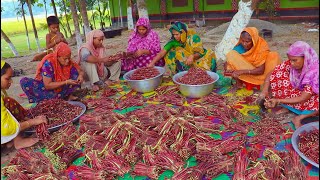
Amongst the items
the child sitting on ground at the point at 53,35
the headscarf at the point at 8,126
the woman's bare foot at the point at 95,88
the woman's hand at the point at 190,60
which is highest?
the child sitting on ground at the point at 53,35

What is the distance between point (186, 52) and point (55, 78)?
2409 millimetres

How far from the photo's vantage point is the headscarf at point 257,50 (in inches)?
163

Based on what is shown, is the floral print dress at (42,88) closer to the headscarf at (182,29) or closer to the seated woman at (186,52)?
the seated woman at (186,52)

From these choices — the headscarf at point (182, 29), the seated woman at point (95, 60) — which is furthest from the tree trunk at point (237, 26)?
the seated woman at point (95, 60)

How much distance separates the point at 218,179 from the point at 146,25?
3678mm

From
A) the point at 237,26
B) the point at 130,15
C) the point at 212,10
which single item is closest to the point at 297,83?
the point at 237,26

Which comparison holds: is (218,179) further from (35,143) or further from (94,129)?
(35,143)

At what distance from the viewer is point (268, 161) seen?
2520mm

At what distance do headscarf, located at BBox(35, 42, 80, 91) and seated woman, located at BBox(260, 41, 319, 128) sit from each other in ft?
9.93

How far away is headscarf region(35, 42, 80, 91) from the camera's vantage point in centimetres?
415

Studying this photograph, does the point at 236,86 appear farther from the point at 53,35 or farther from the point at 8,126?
the point at 53,35

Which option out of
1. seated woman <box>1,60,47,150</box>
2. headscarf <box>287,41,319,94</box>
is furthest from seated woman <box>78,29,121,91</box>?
headscarf <box>287,41,319,94</box>

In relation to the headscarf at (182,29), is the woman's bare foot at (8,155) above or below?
below

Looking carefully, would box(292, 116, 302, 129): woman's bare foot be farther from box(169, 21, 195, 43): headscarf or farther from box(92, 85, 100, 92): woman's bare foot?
box(92, 85, 100, 92): woman's bare foot
